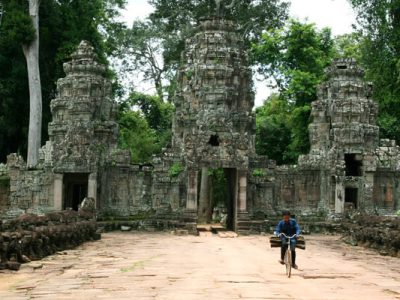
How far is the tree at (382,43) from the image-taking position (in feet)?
90.1

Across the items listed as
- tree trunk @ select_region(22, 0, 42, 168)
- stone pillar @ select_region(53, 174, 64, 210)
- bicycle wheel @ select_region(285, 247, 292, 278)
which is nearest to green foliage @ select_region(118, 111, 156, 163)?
tree trunk @ select_region(22, 0, 42, 168)

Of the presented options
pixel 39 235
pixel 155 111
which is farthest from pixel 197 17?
pixel 39 235

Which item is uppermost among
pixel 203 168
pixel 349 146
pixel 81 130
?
pixel 81 130

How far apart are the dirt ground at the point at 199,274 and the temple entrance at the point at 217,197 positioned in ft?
22.8

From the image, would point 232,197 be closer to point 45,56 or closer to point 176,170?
point 176,170

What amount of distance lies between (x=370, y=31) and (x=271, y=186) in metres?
8.99

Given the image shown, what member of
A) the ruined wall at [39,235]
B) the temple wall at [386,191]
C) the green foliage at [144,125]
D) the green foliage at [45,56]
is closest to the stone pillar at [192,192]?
the ruined wall at [39,235]

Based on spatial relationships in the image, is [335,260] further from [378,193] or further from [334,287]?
[378,193]

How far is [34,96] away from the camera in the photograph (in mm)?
31359

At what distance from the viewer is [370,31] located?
2881 centimetres

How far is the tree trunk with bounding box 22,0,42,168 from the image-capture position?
101ft

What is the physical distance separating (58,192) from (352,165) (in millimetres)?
13223

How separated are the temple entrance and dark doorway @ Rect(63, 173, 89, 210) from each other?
20.8ft

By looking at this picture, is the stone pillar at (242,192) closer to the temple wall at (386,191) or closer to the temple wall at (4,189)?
the temple wall at (386,191)
